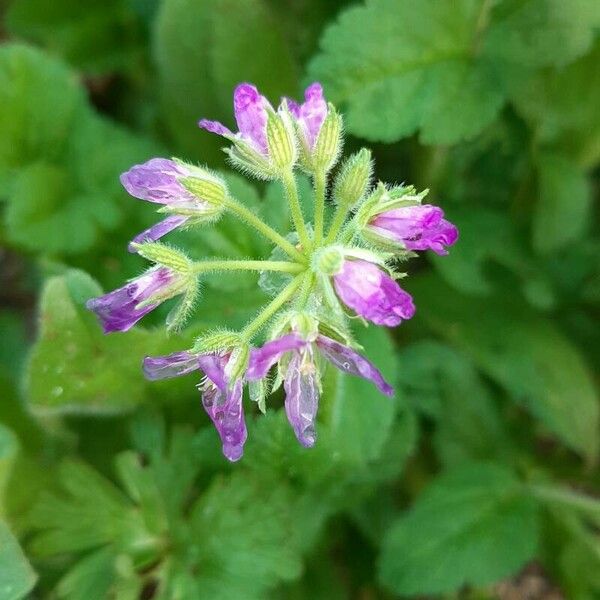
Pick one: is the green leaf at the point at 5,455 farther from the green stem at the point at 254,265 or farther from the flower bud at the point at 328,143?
the flower bud at the point at 328,143

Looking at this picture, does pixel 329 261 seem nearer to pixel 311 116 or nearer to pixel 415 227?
pixel 415 227

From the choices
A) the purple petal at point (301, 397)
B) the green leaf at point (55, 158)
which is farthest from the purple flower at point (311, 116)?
the green leaf at point (55, 158)

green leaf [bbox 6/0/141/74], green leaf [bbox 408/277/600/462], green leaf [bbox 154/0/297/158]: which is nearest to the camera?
green leaf [bbox 154/0/297/158]

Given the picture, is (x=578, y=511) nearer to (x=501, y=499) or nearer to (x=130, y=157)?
(x=501, y=499)

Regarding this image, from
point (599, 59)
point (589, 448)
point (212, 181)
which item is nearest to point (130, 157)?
point (212, 181)

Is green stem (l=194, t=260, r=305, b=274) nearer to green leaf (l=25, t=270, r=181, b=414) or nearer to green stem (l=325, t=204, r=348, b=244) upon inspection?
green stem (l=325, t=204, r=348, b=244)

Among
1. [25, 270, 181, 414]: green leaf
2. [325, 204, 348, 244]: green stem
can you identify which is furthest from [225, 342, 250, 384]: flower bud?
[25, 270, 181, 414]: green leaf
